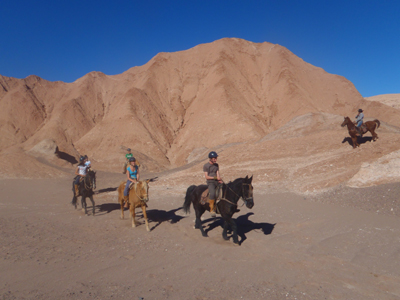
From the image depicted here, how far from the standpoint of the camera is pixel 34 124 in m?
60.8

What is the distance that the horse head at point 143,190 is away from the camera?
27.8 ft

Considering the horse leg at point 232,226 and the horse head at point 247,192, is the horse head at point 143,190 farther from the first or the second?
the horse head at point 247,192

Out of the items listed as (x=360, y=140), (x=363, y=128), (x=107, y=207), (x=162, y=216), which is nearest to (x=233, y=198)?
(x=162, y=216)

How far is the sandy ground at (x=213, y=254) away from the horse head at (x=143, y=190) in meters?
1.14

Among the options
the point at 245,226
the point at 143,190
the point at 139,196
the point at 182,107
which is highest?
the point at 182,107

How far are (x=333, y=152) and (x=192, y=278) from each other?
18583 millimetres

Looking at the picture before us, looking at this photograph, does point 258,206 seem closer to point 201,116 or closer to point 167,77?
point 201,116

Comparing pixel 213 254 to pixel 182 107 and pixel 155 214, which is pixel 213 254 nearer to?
pixel 155 214

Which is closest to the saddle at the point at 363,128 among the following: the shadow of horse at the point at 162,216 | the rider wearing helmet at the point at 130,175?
the shadow of horse at the point at 162,216

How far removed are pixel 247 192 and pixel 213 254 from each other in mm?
1898

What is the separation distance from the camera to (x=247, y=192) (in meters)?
7.18

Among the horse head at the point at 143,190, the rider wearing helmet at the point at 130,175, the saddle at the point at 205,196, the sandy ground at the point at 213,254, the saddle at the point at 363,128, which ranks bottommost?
the sandy ground at the point at 213,254

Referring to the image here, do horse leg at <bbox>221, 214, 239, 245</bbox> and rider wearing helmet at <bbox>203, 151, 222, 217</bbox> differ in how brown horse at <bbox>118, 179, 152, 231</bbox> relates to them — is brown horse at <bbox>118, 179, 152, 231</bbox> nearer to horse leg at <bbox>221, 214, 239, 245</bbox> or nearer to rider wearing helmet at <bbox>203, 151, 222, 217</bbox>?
rider wearing helmet at <bbox>203, 151, 222, 217</bbox>

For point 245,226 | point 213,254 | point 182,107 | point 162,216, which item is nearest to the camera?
point 213,254
